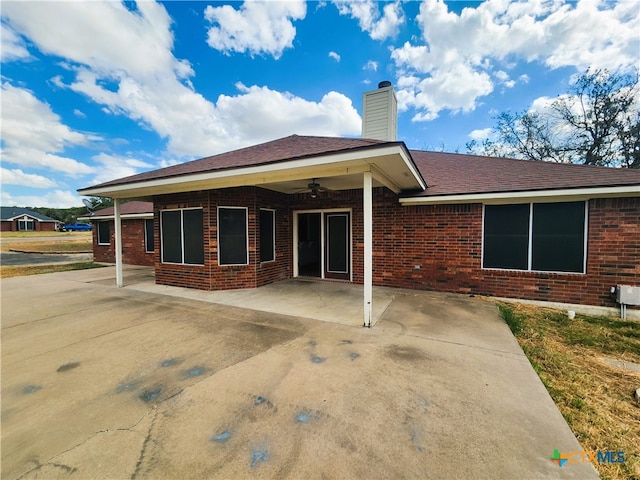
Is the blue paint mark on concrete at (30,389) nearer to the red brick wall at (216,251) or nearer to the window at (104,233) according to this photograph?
the red brick wall at (216,251)

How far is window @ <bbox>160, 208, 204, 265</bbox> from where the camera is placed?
22.7 feet

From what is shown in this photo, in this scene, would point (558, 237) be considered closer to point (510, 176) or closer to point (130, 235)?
point (510, 176)

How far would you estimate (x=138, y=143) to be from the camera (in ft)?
61.4

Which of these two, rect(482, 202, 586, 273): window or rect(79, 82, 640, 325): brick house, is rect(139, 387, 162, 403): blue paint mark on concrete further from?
rect(482, 202, 586, 273): window

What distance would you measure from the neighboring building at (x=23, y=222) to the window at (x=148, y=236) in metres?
70.4

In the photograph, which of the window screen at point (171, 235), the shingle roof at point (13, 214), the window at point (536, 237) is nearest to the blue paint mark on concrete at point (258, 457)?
the window at point (536, 237)

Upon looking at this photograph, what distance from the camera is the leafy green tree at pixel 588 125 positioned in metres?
14.3

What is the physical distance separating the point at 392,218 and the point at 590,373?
4.75 meters

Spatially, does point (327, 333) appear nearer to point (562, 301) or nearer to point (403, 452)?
point (403, 452)

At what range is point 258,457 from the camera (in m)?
1.74

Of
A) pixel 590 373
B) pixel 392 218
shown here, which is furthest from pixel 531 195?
pixel 590 373

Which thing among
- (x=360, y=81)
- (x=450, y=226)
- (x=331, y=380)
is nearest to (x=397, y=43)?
(x=360, y=81)

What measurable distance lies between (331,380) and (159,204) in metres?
7.31

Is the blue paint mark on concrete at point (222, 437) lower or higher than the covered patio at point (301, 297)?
higher
